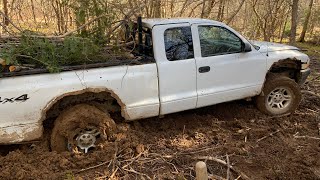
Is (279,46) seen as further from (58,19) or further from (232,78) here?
(58,19)

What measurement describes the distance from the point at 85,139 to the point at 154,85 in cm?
122

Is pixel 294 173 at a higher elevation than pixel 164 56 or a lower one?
lower

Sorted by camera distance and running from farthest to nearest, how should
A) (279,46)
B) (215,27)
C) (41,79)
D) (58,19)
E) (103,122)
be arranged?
(58,19)
(279,46)
(215,27)
(103,122)
(41,79)

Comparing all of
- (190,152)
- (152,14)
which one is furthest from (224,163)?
(152,14)

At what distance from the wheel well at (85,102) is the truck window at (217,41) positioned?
1562 mm

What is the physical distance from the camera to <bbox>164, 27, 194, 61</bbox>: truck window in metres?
4.86

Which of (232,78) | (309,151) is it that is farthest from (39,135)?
(309,151)

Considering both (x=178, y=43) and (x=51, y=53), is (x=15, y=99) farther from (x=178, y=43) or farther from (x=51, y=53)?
(x=178, y=43)

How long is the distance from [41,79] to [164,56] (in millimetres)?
1733

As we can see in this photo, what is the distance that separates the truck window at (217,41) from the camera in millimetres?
5113

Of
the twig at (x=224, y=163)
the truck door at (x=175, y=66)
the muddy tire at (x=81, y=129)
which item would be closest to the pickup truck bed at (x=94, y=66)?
the truck door at (x=175, y=66)

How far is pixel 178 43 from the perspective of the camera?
16.2 feet

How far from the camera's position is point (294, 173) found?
419 centimetres

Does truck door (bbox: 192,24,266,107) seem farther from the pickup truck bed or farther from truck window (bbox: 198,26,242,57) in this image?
the pickup truck bed
